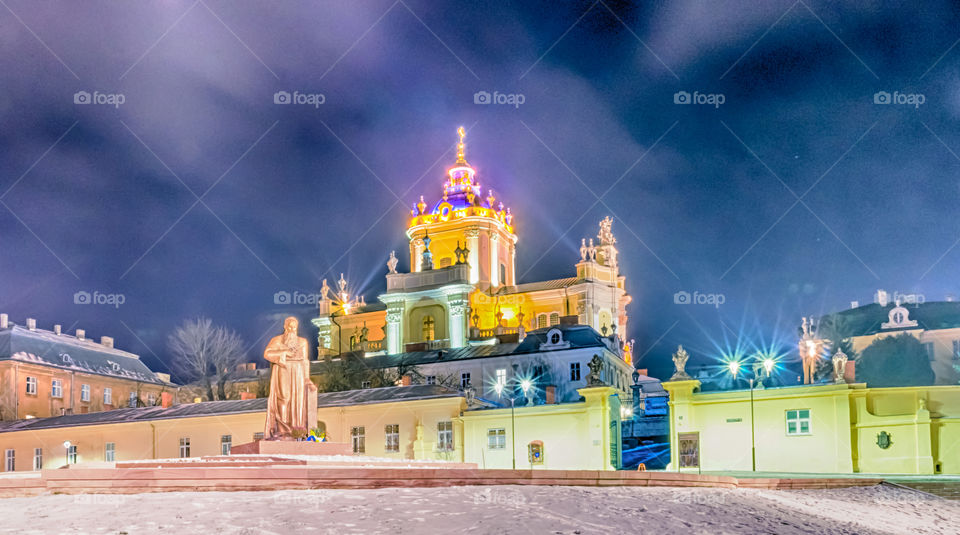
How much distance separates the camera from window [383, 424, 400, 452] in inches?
1438

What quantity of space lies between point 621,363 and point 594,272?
9932 millimetres

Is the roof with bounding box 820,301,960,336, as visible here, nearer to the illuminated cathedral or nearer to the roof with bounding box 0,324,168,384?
the illuminated cathedral

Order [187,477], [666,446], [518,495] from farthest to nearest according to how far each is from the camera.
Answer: [666,446] → [518,495] → [187,477]

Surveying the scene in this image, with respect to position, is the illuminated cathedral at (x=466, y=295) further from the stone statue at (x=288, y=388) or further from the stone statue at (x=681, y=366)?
the stone statue at (x=288, y=388)

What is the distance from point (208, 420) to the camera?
38.8m

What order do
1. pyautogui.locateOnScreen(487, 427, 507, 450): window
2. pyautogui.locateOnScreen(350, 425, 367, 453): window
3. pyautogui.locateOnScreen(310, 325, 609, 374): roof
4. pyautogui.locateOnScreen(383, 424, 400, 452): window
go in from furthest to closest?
pyautogui.locateOnScreen(310, 325, 609, 374): roof < pyautogui.locateOnScreen(350, 425, 367, 453): window < pyautogui.locateOnScreen(383, 424, 400, 452): window < pyautogui.locateOnScreen(487, 427, 507, 450): window

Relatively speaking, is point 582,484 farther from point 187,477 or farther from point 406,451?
point 406,451

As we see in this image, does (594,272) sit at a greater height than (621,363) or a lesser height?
greater

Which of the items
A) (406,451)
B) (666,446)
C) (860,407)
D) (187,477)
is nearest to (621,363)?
(666,446)

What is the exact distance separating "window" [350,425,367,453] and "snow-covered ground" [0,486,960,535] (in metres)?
21.5

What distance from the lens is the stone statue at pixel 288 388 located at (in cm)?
2016

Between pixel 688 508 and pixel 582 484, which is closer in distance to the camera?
pixel 688 508

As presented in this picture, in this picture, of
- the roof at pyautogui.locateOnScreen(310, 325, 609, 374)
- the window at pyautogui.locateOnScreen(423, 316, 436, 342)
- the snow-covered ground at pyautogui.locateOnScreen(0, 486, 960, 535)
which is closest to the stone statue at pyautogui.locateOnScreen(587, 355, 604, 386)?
the snow-covered ground at pyautogui.locateOnScreen(0, 486, 960, 535)

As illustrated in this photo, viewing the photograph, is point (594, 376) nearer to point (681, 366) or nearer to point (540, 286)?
point (681, 366)
